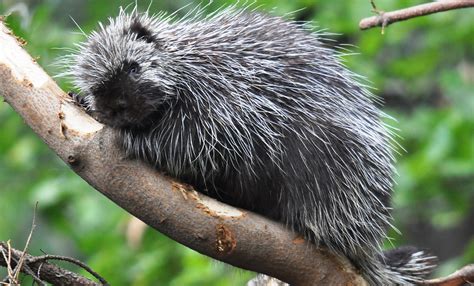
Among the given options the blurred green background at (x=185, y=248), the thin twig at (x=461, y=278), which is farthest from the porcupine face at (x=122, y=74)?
the thin twig at (x=461, y=278)

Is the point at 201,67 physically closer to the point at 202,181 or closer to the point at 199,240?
the point at 202,181

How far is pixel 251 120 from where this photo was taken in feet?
10.3

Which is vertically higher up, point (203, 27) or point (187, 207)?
point (203, 27)

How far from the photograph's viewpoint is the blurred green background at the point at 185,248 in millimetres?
4844

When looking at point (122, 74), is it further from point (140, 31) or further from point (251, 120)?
point (251, 120)

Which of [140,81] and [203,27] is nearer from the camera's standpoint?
[140,81]

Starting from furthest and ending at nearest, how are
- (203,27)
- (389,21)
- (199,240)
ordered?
(203,27) < (389,21) < (199,240)

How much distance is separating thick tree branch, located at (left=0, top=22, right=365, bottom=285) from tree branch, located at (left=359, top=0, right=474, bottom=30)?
80cm

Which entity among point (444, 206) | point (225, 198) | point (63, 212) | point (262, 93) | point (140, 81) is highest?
point (140, 81)

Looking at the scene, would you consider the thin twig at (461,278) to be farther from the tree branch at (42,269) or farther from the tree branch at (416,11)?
the tree branch at (42,269)

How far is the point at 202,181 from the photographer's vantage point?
3064mm

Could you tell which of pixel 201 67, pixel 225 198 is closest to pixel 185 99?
pixel 201 67

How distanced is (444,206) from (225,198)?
3415 mm

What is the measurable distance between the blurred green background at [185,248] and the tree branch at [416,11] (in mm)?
1306
